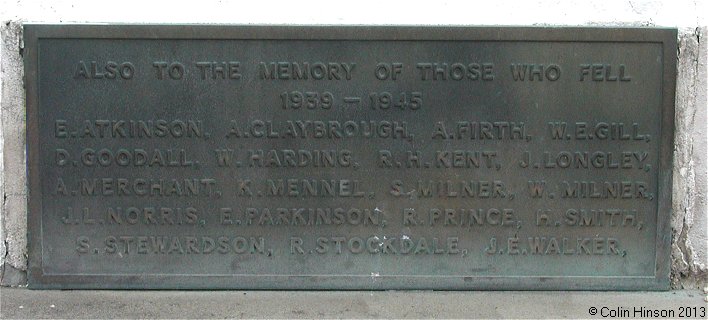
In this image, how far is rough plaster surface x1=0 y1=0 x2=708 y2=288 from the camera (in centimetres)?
406

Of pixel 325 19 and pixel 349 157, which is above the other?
pixel 325 19

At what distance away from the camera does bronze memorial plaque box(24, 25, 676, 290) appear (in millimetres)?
3973

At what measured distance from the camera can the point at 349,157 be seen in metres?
4.02

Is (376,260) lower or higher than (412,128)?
lower

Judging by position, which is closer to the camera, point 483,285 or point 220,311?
point 220,311

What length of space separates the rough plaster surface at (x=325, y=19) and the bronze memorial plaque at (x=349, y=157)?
0.45 feet

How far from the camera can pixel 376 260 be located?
4059 millimetres

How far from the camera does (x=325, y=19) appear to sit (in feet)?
13.4

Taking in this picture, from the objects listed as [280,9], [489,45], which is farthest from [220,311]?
[489,45]

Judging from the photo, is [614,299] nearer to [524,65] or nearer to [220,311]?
[524,65]

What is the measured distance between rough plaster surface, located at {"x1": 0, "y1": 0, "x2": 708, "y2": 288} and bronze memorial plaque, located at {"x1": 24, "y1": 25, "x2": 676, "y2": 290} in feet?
0.45

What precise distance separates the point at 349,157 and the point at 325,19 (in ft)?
2.47

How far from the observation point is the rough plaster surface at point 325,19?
4.06 m

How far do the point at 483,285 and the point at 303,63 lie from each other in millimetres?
1512
